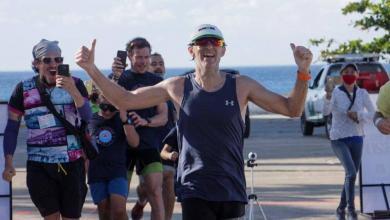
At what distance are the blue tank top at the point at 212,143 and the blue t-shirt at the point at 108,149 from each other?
283 centimetres

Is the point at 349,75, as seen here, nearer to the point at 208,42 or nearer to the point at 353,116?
the point at 353,116

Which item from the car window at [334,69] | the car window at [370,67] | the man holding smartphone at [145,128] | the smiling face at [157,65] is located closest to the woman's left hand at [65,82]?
the man holding smartphone at [145,128]

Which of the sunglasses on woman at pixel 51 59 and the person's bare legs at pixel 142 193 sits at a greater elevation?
the sunglasses on woman at pixel 51 59

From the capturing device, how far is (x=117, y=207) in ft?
32.2

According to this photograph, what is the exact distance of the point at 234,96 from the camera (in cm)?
707

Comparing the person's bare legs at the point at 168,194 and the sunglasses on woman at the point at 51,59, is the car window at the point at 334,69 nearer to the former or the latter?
the person's bare legs at the point at 168,194

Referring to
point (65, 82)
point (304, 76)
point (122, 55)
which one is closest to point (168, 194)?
point (122, 55)

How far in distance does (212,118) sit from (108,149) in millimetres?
3135

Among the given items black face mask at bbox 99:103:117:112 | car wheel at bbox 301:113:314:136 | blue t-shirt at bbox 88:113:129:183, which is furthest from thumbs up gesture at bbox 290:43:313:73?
car wheel at bbox 301:113:314:136

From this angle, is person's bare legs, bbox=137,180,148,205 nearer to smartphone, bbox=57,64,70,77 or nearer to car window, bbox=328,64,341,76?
smartphone, bbox=57,64,70,77

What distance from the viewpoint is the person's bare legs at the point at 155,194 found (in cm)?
1045

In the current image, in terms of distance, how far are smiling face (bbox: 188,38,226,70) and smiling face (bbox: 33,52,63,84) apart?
1.90 meters

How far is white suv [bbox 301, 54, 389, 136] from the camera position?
27250mm

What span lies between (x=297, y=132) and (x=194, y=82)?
24.9m
